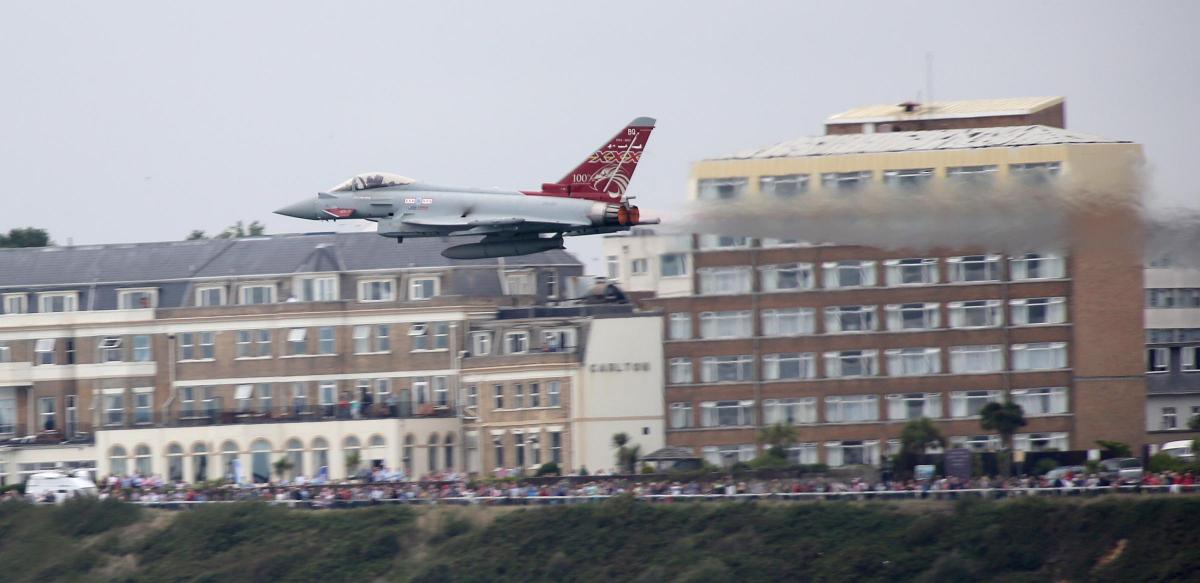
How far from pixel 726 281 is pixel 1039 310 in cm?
1265

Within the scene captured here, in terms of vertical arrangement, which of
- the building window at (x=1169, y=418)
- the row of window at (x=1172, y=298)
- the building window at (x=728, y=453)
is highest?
the row of window at (x=1172, y=298)

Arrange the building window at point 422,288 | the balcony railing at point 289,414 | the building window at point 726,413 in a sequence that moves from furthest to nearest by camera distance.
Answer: the building window at point 422,288
the balcony railing at point 289,414
the building window at point 726,413

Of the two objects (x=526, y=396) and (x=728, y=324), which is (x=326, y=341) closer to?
(x=526, y=396)

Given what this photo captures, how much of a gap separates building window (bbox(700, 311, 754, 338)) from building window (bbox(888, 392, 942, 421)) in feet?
21.1

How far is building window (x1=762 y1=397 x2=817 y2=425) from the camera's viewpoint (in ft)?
269

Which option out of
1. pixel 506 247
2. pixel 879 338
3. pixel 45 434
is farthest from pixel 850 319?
pixel 45 434

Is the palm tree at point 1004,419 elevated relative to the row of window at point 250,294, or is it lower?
lower

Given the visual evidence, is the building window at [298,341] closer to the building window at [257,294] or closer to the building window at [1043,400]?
the building window at [257,294]

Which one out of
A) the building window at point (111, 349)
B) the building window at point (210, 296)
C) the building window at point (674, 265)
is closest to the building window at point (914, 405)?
the building window at point (674, 265)

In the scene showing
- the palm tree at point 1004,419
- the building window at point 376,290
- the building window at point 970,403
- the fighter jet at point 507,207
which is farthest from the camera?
the building window at point 376,290

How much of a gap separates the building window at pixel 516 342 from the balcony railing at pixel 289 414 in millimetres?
3430

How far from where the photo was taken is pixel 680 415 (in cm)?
8269

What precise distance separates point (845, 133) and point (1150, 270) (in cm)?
2275

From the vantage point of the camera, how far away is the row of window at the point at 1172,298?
4036 inches
